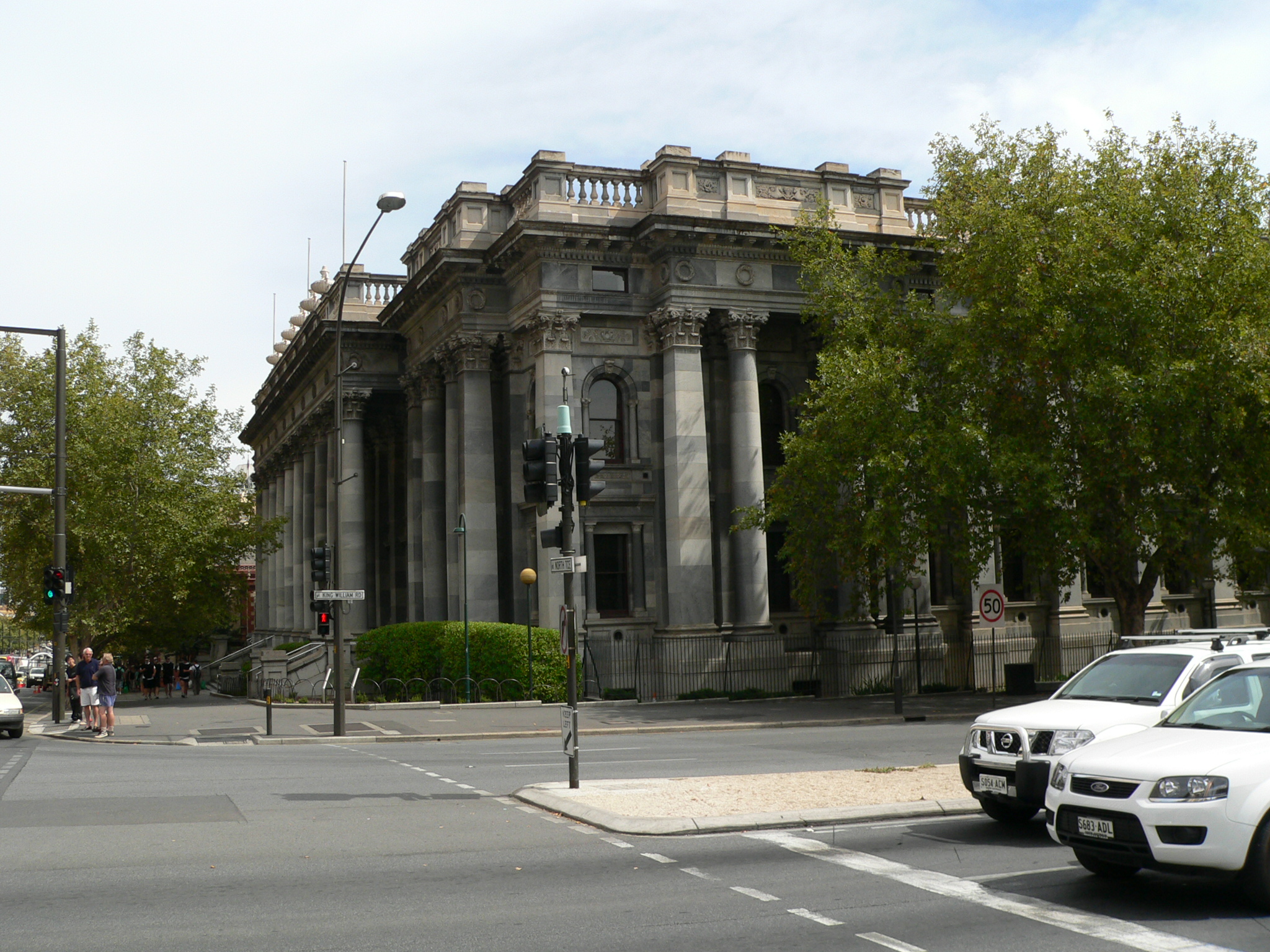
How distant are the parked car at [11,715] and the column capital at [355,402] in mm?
21350

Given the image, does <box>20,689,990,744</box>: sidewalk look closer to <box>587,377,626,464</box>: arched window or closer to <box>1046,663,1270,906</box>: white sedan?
<box>587,377,626,464</box>: arched window

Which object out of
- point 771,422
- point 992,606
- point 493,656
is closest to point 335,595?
point 493,656

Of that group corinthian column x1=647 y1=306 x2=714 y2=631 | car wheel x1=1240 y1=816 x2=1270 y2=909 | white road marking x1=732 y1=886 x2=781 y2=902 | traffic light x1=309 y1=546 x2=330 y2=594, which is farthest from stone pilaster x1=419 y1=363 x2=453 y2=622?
car wheel x1=1240 y1=816 x2=1270 y2=909

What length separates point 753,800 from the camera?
534 inches

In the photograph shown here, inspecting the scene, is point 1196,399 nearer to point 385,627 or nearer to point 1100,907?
point 1100,907

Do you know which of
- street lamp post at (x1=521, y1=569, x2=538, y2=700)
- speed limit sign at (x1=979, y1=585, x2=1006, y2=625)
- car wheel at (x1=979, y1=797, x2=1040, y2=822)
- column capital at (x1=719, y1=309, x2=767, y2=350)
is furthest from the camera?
column capital at (x1=719, y1=309, x2=767, y2=350)

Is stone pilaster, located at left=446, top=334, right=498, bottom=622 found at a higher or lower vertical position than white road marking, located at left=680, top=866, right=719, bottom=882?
higher

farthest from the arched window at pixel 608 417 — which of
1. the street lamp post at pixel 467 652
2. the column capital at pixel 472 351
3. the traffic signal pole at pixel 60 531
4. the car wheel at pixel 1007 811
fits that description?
the car wheel at pixel 1007 811

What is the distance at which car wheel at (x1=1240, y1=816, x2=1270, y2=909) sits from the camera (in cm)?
820

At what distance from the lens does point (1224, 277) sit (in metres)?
27.0

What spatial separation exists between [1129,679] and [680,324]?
24.2m

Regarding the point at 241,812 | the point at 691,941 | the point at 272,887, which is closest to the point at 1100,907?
the point at 691,941

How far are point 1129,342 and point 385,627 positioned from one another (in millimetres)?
21990

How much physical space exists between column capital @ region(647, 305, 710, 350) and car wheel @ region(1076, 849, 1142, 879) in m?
26.8
